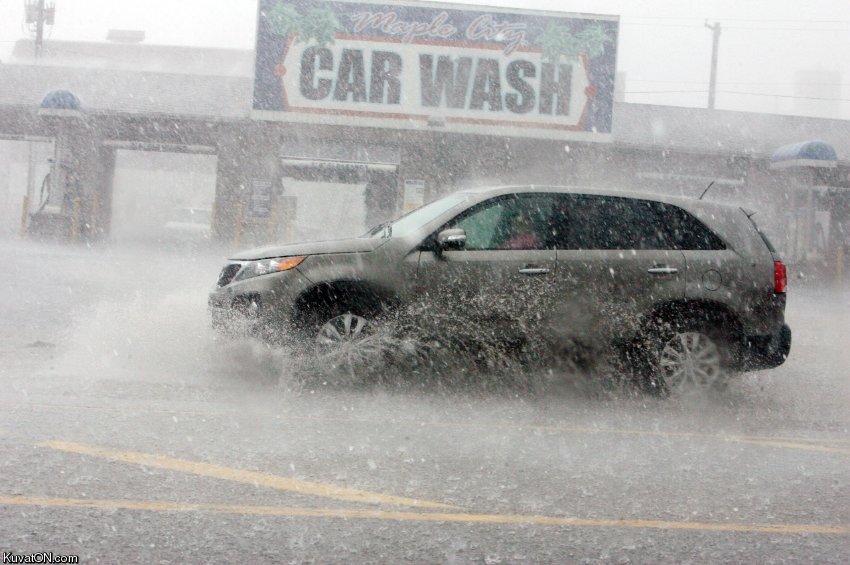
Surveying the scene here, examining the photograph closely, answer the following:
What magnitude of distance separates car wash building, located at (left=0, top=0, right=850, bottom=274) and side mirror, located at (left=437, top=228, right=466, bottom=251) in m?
16.7

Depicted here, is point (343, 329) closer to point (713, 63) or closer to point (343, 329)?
point (343, 329)

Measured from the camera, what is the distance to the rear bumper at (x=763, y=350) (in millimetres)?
7090

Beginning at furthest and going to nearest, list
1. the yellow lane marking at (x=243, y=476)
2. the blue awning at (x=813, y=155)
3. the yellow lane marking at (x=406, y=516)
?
1. the blue awning at (x=813, y=155)
2. the yellow lane marking at (x=243, y=476)
3. the yellow lane marking at (x=406, y=516)

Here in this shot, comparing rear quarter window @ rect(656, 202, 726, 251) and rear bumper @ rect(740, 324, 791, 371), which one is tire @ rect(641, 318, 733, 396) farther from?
rear quarter window @ rect(656, 202, 726, 251)

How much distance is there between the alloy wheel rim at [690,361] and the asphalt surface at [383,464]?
0.15 metres

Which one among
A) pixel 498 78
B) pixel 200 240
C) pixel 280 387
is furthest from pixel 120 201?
pixel 280 387

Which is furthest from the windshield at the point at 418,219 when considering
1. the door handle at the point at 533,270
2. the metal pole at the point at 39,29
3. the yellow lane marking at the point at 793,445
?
the metal pole at the point at 39,29

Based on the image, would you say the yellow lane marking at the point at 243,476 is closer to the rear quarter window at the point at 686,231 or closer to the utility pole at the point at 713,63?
the rear quarter window at the point at 686,231

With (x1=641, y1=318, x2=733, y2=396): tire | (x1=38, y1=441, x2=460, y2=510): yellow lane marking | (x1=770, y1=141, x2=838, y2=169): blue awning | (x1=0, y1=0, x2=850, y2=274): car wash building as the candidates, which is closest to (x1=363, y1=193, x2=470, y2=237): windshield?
(x1=641, y1=318, x2=733, y2=396): tire

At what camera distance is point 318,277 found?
651 cm

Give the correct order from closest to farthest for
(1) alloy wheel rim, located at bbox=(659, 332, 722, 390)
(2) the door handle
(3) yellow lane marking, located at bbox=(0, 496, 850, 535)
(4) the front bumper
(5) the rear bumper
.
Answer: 1. (3) yellow lane marking, located at bbox=(0, 496, 850, 535)
2. (4) the front bumper
3. (2) the door handle
4. (1) alloy wheel rim, located at bbox=(659, 332, 722, 390)
5. (5) the rear bumper

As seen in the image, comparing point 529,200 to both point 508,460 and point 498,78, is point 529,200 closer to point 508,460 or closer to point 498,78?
point 508,460

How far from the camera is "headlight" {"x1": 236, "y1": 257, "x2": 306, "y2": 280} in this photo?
656 cm

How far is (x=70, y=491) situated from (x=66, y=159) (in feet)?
75.4
